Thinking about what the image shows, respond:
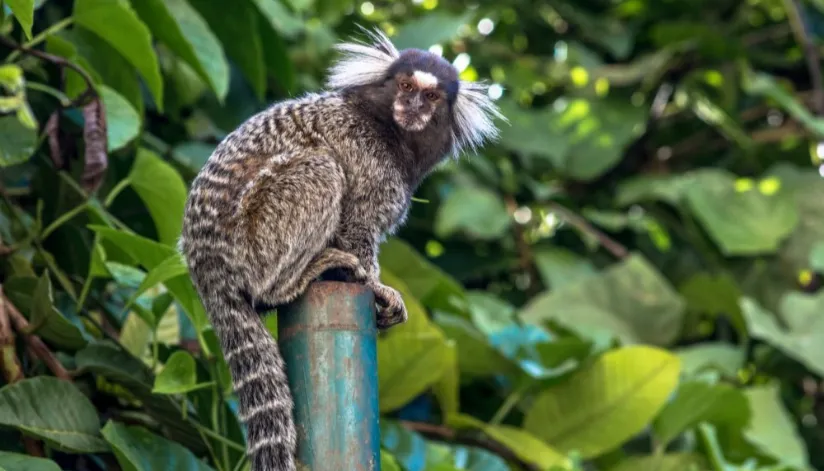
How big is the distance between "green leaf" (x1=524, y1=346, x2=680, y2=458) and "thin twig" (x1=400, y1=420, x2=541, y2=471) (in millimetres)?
90

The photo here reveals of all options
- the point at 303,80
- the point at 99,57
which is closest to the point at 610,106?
the point at 303,80

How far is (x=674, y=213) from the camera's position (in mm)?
4922

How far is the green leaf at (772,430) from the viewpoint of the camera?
378 centimetres

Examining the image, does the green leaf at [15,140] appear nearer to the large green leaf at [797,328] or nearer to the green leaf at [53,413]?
the green leaf at [53,413]

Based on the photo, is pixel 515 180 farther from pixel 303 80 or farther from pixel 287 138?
pixel 287 138

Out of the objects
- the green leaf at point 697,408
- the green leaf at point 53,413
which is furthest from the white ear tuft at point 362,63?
the green leaf at point 697,408

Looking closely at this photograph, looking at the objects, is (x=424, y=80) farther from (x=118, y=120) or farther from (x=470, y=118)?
(x=118, y=120)

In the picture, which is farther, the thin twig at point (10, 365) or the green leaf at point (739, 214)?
the green leaf at point (739, 214)

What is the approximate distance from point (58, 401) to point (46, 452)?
0.52 feet

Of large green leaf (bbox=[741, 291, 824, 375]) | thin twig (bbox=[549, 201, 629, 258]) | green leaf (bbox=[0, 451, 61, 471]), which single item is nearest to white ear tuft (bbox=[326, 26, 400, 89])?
green leaf (bbox=[0, 451, 61, 471])

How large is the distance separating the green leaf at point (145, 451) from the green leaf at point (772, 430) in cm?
210

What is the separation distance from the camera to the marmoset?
191 cm

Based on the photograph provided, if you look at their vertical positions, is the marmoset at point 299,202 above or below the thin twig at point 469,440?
above

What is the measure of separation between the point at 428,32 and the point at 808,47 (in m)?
1.85
